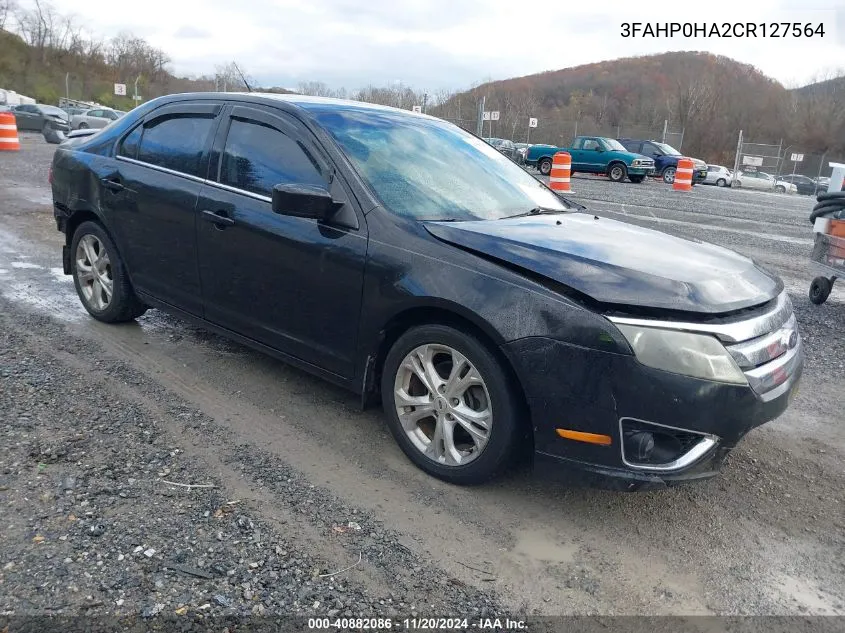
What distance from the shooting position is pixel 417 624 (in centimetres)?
227

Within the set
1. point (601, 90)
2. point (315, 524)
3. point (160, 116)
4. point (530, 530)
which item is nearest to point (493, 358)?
point (530, 530)

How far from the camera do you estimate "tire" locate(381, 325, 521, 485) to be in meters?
2.84

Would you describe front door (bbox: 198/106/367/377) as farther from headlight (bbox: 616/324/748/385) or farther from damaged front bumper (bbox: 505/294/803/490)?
headlight (bbox: 616/324/748/385)

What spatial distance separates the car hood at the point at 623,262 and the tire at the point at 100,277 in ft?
8.90

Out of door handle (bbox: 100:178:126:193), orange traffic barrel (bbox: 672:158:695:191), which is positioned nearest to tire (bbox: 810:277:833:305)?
door handle (bbox: 100:178:126:193)

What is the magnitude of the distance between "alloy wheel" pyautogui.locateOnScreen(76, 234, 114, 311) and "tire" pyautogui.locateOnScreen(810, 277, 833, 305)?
21.5 feet

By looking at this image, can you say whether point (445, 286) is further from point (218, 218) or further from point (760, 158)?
point (760, 158)

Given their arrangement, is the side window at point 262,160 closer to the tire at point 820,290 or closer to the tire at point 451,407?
the tire at point 451,407

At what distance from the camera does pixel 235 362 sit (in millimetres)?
4469

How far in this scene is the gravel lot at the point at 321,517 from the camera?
239 cm

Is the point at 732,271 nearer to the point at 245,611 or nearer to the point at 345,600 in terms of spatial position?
→ the point at 345,600

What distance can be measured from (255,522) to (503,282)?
4.70ft

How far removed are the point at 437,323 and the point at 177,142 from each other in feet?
7.96

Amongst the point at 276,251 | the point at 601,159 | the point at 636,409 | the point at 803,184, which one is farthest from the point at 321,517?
the point at 803,184
